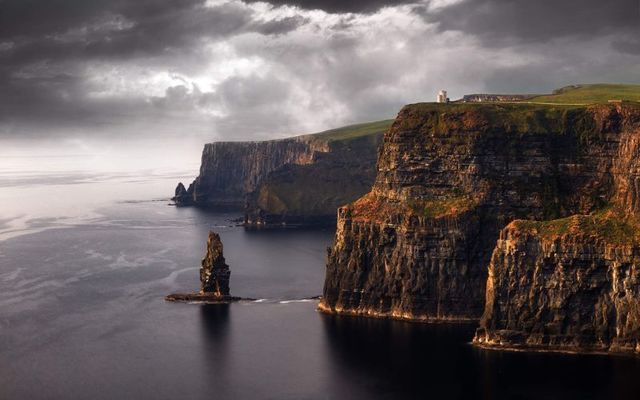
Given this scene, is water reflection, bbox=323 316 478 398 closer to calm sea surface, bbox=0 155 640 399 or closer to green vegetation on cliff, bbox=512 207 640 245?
calm sea surface, bbox=0 155 640 399

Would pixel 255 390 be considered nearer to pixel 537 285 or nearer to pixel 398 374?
pixel 398 374

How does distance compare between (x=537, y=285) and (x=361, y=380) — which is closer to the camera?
(x=361, y=380)

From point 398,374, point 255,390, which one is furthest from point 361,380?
point 255,390

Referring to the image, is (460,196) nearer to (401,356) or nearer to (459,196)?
(459,196)

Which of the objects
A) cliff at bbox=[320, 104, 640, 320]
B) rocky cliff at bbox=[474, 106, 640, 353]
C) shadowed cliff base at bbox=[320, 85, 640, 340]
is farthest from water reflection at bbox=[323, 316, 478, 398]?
rocky cliff at bbox=[474, 106, 640, 353]

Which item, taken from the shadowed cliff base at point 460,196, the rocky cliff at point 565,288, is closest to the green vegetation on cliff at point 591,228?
the rocky cliff at point 565,288
